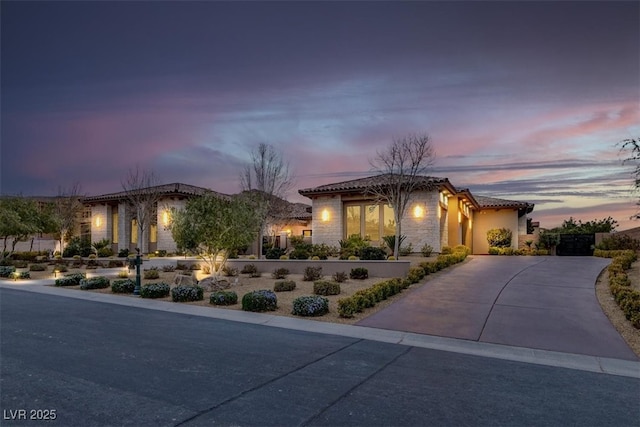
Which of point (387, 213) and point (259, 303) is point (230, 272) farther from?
point (387, 213)

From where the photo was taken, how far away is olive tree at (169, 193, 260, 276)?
14.5 metres

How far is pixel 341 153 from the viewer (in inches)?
886

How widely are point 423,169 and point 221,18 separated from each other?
10.9m

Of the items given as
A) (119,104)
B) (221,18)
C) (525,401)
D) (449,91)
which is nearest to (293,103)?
(221,18)

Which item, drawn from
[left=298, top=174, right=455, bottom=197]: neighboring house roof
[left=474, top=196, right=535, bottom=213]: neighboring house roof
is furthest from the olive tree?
[left=474, top=196, right=535, bottom=213]: neighboring house roof

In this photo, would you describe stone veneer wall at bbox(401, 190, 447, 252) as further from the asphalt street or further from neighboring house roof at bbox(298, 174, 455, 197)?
the asphalt street

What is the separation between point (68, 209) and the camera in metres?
33.5

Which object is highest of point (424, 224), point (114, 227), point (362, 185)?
point (362, 185)

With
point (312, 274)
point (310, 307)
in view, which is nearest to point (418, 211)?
point (312, 274)

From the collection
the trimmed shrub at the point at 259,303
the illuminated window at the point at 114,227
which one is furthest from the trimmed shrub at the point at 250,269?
the illuminated window at the point at 114,227

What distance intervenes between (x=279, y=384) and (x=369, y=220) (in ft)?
58.1

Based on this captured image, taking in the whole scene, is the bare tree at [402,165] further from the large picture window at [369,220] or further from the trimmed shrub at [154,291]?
the trimmed shrub at [154,291]

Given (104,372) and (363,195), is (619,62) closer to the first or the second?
(363,195)

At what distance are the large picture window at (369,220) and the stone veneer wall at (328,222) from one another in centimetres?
45
